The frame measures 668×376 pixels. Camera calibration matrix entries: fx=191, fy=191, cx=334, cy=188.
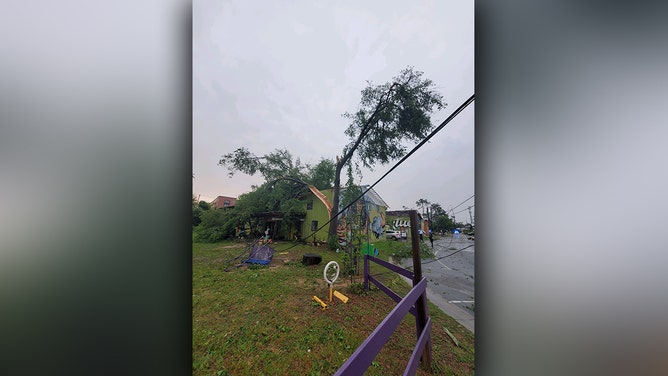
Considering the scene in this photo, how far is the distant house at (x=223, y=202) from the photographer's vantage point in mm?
1452

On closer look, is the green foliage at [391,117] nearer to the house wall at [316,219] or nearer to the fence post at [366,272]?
the house wall at [316,219]

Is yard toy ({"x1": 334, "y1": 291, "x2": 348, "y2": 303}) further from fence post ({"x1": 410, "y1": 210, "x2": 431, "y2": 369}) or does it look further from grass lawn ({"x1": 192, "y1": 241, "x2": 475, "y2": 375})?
fence post ({"x1": 410, "y1": 210, "x2": 431, "y2": 369})

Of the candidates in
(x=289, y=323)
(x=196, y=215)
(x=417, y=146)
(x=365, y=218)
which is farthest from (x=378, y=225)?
(x=196, y=215)

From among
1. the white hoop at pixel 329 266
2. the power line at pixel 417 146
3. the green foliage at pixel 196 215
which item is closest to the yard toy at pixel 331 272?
the white hoop at pixel 329 266

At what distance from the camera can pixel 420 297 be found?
4.15ft

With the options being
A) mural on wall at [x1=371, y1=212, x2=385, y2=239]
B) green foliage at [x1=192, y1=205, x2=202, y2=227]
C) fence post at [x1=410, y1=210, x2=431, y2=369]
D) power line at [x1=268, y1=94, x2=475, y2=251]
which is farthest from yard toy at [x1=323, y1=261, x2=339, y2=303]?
green foliage at [x1=192, y1=205, x2=202, y2=227]

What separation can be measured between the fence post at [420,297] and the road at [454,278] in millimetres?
55

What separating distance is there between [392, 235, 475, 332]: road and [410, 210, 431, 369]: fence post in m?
0.05

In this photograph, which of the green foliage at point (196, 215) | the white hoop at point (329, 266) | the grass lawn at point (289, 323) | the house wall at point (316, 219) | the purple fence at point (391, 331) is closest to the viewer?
the purple fence at point (391, 331)

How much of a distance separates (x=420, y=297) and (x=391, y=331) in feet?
1.90

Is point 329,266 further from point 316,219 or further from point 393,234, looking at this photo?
point 393,234
